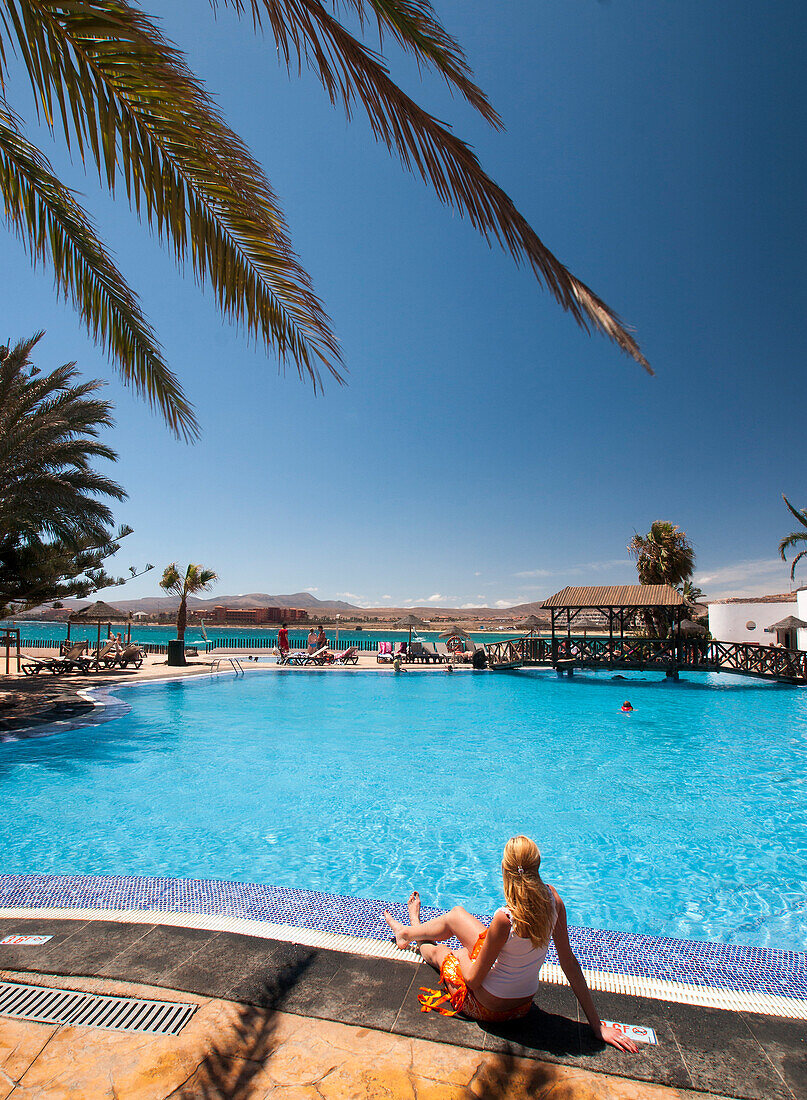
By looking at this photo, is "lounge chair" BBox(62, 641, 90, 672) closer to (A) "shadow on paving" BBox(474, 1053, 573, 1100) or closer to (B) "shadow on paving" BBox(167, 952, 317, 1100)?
(B) "shadow on paving" BBox(167, 952, 317, 1100)

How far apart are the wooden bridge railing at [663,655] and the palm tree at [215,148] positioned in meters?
20.0

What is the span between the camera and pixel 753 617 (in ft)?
90.4

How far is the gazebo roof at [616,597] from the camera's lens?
20.6m

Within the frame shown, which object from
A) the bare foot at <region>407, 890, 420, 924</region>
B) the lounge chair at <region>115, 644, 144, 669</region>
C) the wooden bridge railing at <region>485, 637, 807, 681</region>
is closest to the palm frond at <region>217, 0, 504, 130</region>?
the bare foot at <region>407, 890, 420, 924</region>

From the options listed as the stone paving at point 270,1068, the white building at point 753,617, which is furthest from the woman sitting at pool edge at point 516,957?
the white building at point 753,617

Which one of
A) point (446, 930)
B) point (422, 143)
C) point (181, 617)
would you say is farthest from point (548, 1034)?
point (181, 617)

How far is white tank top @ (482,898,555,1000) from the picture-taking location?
2.32 metres

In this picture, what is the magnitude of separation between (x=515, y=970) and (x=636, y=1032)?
0.54m

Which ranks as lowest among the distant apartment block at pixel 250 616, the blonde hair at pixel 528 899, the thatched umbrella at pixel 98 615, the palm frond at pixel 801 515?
the distant apartment block at pixel 250 616

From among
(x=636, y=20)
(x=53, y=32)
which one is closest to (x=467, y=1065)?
(x=53, y=32)

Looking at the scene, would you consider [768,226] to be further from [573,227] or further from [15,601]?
[15,601]

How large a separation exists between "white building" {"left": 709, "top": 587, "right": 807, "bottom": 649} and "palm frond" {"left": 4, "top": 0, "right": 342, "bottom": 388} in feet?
94.4

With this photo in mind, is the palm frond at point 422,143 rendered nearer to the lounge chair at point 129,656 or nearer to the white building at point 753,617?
the lounge chair at point 129,656

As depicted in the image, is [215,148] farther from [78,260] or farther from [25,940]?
[25,940]
